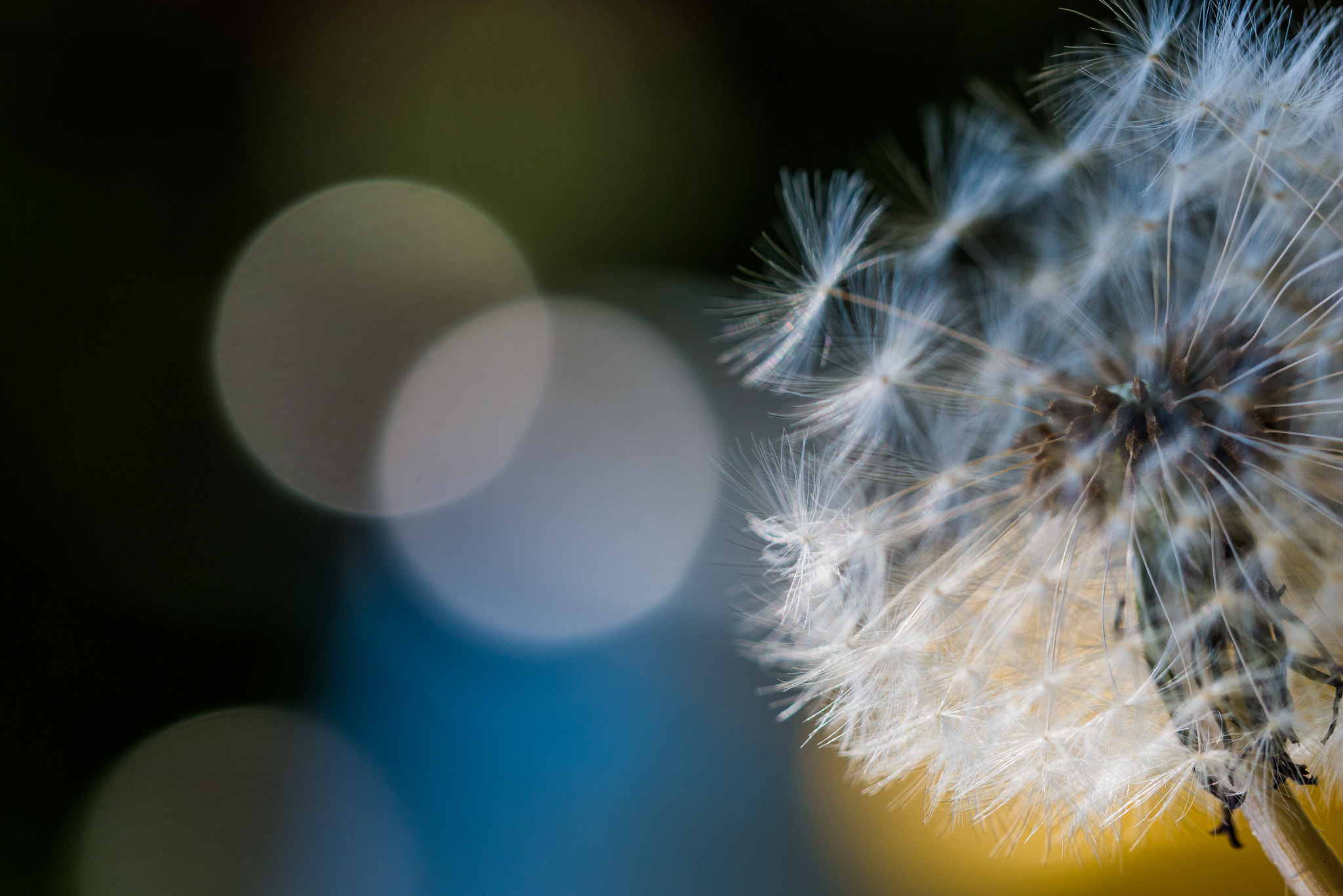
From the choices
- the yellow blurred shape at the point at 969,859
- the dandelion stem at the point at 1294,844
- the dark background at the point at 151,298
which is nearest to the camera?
the dandelion stem at the point at 1294,844

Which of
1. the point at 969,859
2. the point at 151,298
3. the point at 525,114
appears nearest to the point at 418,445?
the point at 151,298

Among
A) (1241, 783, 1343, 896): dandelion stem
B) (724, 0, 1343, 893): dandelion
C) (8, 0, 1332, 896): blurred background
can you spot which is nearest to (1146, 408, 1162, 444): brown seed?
(724, 0, 1343, 893): dandelion

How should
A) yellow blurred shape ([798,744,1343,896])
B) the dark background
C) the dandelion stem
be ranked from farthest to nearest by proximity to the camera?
1. yellow blurred shape ([798,744,1343,896])
2. the dark background
3. the dandelion stem

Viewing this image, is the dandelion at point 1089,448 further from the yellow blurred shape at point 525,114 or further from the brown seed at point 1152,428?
the yellow blurred shape at point 525,114

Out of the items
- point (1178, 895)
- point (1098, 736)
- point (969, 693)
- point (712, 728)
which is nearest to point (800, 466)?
point (969, 693)

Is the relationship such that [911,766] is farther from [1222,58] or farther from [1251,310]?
[1222,58]

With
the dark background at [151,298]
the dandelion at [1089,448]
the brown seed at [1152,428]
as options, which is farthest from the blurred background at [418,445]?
the brown seed at [1152,428]

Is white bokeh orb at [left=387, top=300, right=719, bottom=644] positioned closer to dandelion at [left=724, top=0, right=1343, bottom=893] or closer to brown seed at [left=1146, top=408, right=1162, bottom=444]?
dandelion at [left=724, top=0, right=1343, bottom=893]

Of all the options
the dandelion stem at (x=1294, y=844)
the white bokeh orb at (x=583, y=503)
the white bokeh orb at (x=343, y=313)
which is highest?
the white bokeh orb at (x=343, y=313)
